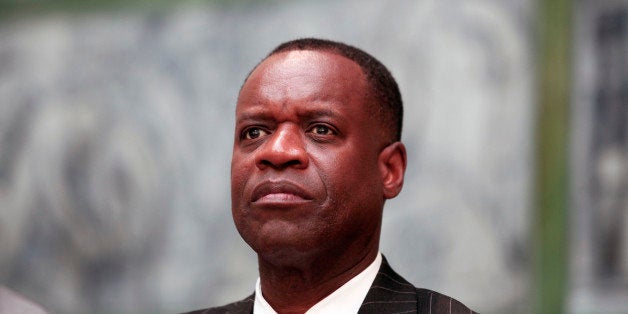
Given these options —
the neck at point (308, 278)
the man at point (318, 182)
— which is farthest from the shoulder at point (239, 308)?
the neck at point (308, 278)

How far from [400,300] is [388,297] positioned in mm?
38

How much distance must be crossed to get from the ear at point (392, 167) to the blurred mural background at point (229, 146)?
92.2 inches

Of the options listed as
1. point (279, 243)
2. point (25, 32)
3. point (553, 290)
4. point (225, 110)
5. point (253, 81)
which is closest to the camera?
point (279, 243)

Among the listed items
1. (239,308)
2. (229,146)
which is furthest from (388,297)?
Answer: (229,146)

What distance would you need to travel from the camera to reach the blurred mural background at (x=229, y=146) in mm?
5648

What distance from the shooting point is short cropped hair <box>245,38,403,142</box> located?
3430mm

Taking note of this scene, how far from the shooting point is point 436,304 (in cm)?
330

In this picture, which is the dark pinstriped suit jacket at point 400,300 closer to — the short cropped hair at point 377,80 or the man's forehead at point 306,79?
the short cropped hair at point 377,80

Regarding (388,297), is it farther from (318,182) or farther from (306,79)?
(306,79)

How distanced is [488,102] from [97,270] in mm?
2522

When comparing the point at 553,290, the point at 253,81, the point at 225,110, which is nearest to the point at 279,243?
the point at 253,81

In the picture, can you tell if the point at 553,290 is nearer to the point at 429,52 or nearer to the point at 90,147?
the point at 429,52

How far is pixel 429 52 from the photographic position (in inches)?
236

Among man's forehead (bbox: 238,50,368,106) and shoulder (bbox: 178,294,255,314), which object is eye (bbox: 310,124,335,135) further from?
shoulder (bbox: 178,294,255,314)
